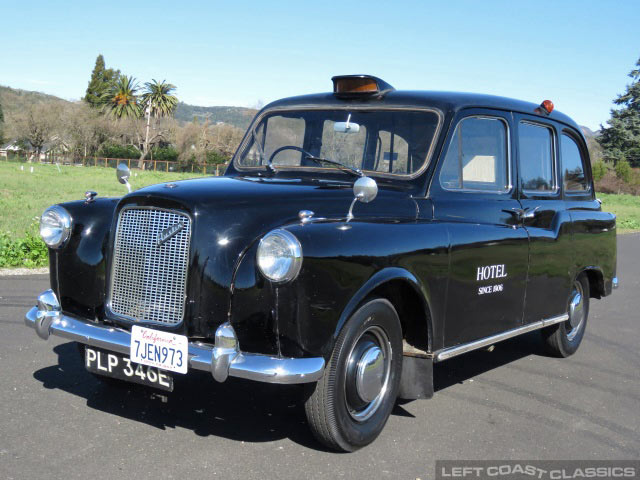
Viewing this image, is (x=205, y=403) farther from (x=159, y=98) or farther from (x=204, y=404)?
(x=159, y=98)

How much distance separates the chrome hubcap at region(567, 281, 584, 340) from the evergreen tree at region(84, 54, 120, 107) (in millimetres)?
92737

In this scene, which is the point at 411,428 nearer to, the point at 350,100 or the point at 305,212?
the point at 305,212

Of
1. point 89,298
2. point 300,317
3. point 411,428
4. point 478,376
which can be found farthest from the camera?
point 478,376

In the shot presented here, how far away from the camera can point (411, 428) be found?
14.1 feet

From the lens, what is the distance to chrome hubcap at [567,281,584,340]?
20.5 feet

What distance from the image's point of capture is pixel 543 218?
213 inches

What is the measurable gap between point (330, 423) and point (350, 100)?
7.79 ft

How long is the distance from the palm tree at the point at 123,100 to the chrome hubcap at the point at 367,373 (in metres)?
89.8

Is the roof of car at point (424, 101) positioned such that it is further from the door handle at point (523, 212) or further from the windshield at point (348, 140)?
the door handle at point (523, 212)

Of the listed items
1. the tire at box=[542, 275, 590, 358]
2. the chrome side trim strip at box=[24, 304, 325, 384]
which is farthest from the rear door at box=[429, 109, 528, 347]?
the chrome side trim strip at box=[24, 304, 325, 384]

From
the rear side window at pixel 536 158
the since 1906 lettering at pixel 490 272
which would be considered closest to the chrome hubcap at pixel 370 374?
the since 1906 lettering at pixel 490 272

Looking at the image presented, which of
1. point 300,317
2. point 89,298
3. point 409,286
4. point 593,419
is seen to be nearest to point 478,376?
point 593,419

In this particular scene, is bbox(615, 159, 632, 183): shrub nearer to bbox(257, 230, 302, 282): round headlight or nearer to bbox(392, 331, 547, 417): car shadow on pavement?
bbox(392, 331, 547, 417): car shadow on pavement

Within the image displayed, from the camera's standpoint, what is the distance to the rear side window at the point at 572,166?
19.8 feet
